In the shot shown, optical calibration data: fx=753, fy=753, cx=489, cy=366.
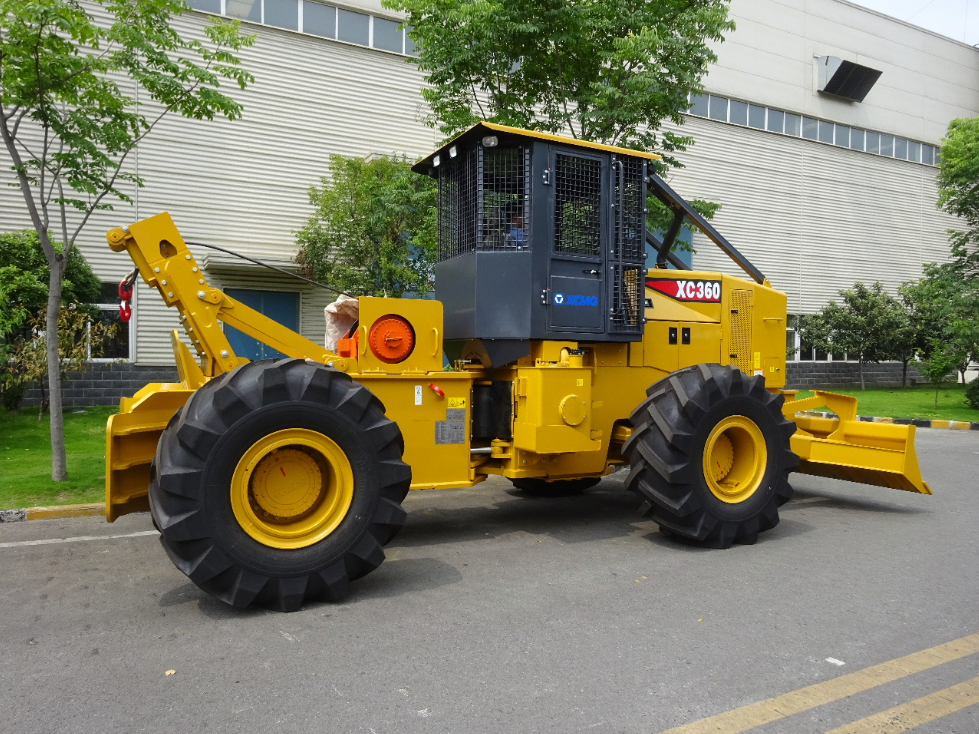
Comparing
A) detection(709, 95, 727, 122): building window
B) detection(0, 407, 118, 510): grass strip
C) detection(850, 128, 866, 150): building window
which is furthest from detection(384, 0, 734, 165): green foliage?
detection(850, 128, 866, 150): building window

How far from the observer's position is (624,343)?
22.4 feet

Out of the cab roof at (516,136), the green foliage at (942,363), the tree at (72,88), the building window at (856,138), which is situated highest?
the building window at (856,138)

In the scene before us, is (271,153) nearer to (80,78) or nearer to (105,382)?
(105,382)

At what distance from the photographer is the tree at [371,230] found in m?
13.7

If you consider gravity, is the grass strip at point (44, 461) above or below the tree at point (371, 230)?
below

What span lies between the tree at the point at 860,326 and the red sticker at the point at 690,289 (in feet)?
62.4

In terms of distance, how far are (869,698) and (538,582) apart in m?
2.20

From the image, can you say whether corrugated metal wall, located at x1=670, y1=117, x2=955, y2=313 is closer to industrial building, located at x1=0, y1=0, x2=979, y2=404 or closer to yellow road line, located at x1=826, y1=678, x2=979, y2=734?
industrial building, located at x1=0, y1=0, x2=979, y2=404

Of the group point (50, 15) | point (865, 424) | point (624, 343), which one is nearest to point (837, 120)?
point (865, 424)

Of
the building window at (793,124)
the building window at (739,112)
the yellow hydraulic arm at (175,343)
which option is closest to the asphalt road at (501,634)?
the yellow hydraulic arm at (175,343)

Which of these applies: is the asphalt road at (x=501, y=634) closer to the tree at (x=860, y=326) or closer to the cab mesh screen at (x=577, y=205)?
the cab mesh screen at (x=577, y=205)

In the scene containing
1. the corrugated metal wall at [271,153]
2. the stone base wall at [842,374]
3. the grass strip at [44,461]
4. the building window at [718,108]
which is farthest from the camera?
the stone base wall at [842,374]

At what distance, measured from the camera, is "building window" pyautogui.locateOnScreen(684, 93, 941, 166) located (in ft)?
77.5

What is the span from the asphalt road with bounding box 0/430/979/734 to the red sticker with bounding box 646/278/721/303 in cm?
226
